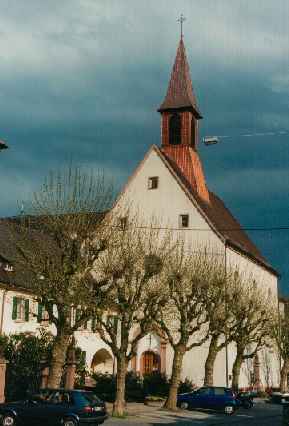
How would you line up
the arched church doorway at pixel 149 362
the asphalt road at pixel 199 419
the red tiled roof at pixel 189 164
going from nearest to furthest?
the asphalt road at pixel 199 419, the arched church doorway at pixel 149 362, the red tiled roof at pixel 189 164

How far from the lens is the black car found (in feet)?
76.8

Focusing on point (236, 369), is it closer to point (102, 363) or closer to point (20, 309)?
point (102, 363)

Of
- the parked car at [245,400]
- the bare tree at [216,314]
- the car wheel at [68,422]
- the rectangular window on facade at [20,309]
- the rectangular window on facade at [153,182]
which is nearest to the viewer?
the car wheel at [68,422]

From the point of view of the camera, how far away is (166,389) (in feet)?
149

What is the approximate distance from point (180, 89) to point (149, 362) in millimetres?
23820

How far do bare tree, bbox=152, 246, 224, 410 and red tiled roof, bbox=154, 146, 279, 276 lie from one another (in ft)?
20.9

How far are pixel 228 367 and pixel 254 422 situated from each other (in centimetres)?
1760

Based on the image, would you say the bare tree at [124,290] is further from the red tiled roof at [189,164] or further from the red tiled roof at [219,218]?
the red tiled roof at [189,164]

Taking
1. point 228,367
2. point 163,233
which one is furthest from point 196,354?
point 163,233

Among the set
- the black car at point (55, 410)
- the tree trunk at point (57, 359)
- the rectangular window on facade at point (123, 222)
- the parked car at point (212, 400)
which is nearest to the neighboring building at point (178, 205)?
the rectangular window on facade at point (123, 222)

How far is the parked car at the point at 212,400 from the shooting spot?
36094mm

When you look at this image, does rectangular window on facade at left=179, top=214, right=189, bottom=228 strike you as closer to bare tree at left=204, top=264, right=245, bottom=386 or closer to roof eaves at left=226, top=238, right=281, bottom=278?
roof eaves at left=226, top=238, right=281, bottom=278

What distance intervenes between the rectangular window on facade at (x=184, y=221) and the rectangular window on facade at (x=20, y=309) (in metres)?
15.4

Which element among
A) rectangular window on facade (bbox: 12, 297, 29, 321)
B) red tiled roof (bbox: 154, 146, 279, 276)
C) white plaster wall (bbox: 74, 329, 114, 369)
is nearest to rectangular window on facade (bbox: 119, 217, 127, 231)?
rectangular window on facade (bbox: 12, 297, 29, 321)
